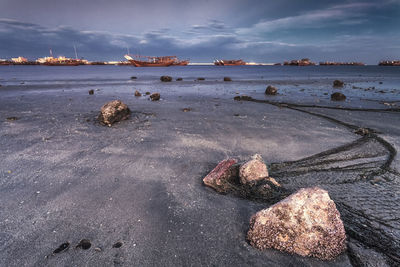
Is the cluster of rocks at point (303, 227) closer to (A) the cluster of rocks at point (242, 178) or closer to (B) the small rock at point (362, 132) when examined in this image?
(A) the cluster of rocks at point (242, 178)

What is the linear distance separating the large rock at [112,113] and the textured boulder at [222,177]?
19.9 feet

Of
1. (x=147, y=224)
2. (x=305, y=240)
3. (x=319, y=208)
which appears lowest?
(x=147, y=224)

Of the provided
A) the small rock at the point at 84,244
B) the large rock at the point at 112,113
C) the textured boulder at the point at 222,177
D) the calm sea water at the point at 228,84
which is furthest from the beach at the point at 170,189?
the calm sea water at the point at 228,84

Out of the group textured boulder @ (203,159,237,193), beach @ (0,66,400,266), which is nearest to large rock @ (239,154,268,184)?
textured boulder @ (203,159,237,193)

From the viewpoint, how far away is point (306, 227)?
8.62ft

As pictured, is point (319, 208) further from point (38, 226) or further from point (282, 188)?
point (38, 226)

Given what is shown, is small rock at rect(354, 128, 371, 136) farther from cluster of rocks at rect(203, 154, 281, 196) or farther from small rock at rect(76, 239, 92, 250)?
small rock at rect(76, 239, 92, 250)

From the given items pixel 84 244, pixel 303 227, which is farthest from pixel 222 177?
pixel 84 244

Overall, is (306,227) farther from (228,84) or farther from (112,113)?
(228,84)

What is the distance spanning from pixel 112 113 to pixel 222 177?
6.51 metres

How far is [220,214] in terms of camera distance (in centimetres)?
352

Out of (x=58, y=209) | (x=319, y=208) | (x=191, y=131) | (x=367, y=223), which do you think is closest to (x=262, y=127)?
(x=191, y=131)

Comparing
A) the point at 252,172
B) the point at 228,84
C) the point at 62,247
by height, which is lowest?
the point at 62,247

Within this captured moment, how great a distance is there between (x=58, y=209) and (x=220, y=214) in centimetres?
284
